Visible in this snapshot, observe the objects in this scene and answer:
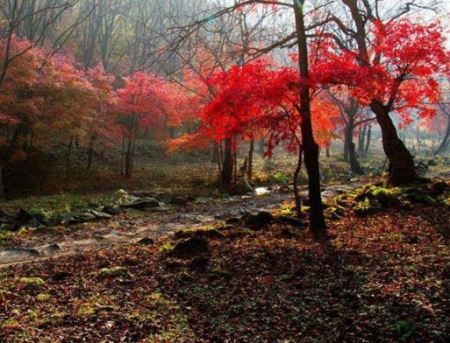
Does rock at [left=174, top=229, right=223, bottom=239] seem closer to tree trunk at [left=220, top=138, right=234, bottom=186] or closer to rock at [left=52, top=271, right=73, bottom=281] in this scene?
rock at [left=52, top=271, right=73, bottom=281]

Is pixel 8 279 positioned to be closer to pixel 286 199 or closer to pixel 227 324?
pixel 227 324

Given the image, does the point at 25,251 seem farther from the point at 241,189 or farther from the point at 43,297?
the point at 241,189

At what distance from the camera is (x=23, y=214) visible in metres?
14.2

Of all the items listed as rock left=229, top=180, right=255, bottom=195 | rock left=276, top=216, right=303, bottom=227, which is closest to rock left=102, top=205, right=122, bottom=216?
rock left=276, top=216, right=303, bottom=227

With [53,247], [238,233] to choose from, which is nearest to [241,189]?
[238,233]

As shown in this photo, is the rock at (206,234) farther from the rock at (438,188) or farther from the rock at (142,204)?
the rock at (438,188)

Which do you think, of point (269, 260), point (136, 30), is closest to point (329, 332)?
point (269, 260)

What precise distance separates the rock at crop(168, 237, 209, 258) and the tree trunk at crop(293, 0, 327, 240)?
2.87 m

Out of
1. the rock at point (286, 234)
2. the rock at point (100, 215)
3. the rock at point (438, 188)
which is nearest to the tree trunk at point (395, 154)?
the rock at point (438, 188)

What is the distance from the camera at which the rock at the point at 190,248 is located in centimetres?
969

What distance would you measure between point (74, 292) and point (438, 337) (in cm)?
564

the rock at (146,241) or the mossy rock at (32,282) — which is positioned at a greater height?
the rock at (146,241)

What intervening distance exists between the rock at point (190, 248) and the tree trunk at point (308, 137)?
2866mm

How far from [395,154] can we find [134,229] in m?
10.7
